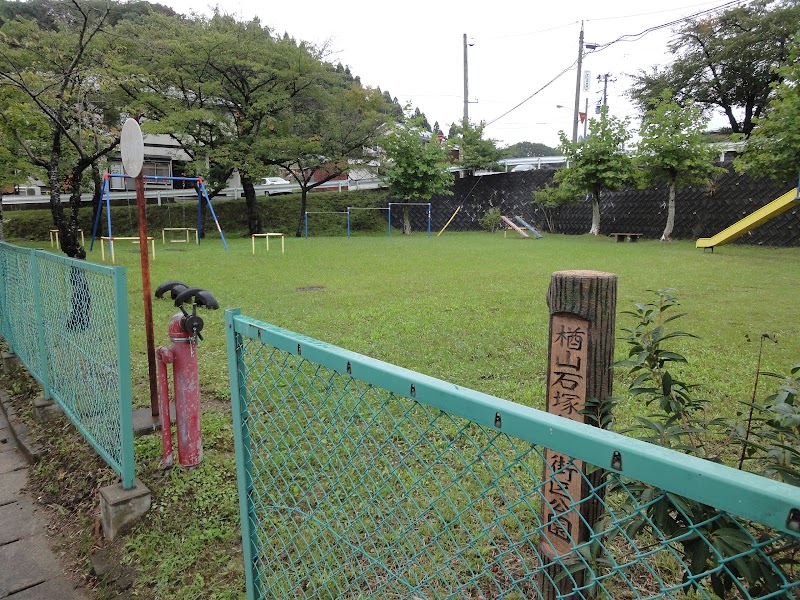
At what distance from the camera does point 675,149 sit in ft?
44.8

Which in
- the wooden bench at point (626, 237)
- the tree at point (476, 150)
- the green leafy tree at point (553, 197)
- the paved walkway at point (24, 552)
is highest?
the tree at point (476, 150)

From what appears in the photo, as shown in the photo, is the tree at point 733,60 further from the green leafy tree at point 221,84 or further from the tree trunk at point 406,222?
the green leafy tree at point 221,84

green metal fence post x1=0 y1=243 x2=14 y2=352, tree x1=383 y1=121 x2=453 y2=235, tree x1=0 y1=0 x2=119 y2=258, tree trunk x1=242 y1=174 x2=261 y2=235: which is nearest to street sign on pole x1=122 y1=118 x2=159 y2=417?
green metal fence post x1=0 y1=243 x2=14 y2=352

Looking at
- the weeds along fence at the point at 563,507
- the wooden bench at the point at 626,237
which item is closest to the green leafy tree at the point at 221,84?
the wooden bench at the point at 626,237

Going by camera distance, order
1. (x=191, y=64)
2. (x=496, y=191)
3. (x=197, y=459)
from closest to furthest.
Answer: (x=197, y=459), (x=191, y=64), (x=496, y=191)

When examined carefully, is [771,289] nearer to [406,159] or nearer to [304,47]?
[406,159]

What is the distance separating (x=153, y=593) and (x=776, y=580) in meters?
1.98

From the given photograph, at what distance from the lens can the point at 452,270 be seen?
9.52m

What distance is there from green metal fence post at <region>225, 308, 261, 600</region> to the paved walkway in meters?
0.96

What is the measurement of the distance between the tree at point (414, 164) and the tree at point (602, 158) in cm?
529

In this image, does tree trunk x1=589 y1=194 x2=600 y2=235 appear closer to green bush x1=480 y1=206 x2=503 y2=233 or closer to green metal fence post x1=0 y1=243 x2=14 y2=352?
green bush x1=480 y1=206 x2=503 y2=233

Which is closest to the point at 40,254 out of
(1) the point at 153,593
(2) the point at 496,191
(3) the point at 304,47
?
(1) the point at 153,593

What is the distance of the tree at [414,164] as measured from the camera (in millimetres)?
20062

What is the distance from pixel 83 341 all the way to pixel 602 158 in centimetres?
1591
